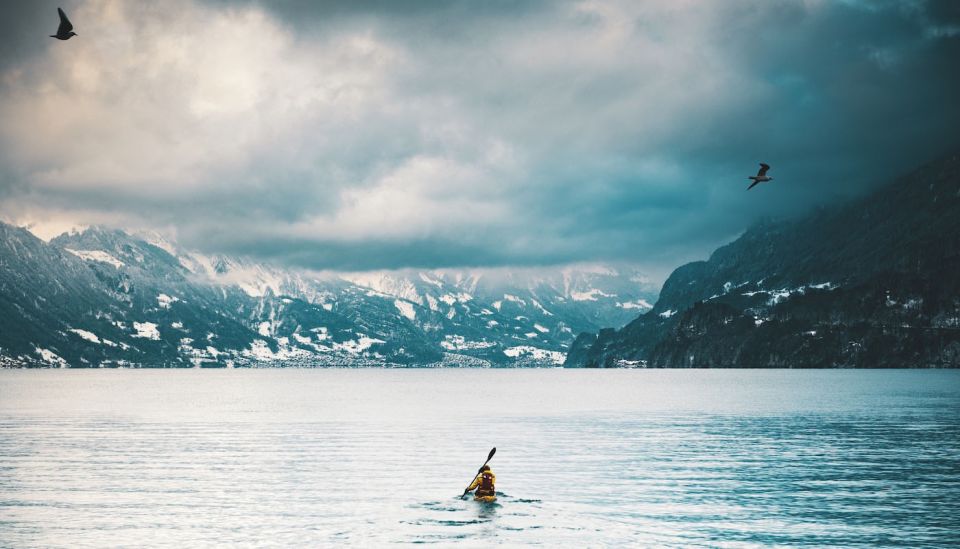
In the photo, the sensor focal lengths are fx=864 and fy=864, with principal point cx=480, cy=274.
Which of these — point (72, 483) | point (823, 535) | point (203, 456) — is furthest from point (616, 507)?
point (203, 456)

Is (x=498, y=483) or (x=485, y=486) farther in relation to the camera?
(x=498, y=483)

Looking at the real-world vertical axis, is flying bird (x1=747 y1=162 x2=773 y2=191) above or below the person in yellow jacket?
above

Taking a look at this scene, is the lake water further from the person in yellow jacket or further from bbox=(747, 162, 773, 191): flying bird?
bbox=(747, 162, 773, 191): flying bird

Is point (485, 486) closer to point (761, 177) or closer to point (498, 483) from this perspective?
point (498, 483)

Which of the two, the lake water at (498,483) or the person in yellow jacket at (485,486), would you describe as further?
the person in yellow jacket at (485,486)

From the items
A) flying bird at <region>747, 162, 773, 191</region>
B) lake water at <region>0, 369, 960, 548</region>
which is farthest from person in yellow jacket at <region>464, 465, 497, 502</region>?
flying bird at <region>747, 162, 773, 191</region>

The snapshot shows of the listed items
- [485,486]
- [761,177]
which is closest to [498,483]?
[485,486]

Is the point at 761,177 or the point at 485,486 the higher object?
the point at 761,177

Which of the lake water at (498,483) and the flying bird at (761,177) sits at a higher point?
the flying bird at (761,177)

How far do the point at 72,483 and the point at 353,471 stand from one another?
2362 cm

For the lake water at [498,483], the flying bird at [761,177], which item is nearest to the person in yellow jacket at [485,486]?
the lake water at [498,483]

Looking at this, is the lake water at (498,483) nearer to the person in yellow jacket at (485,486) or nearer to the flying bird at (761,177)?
the person in yellow jacket at (485,486)

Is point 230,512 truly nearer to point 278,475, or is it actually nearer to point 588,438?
point 278,475

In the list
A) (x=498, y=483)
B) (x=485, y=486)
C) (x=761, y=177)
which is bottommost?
(x=498, y=483)
